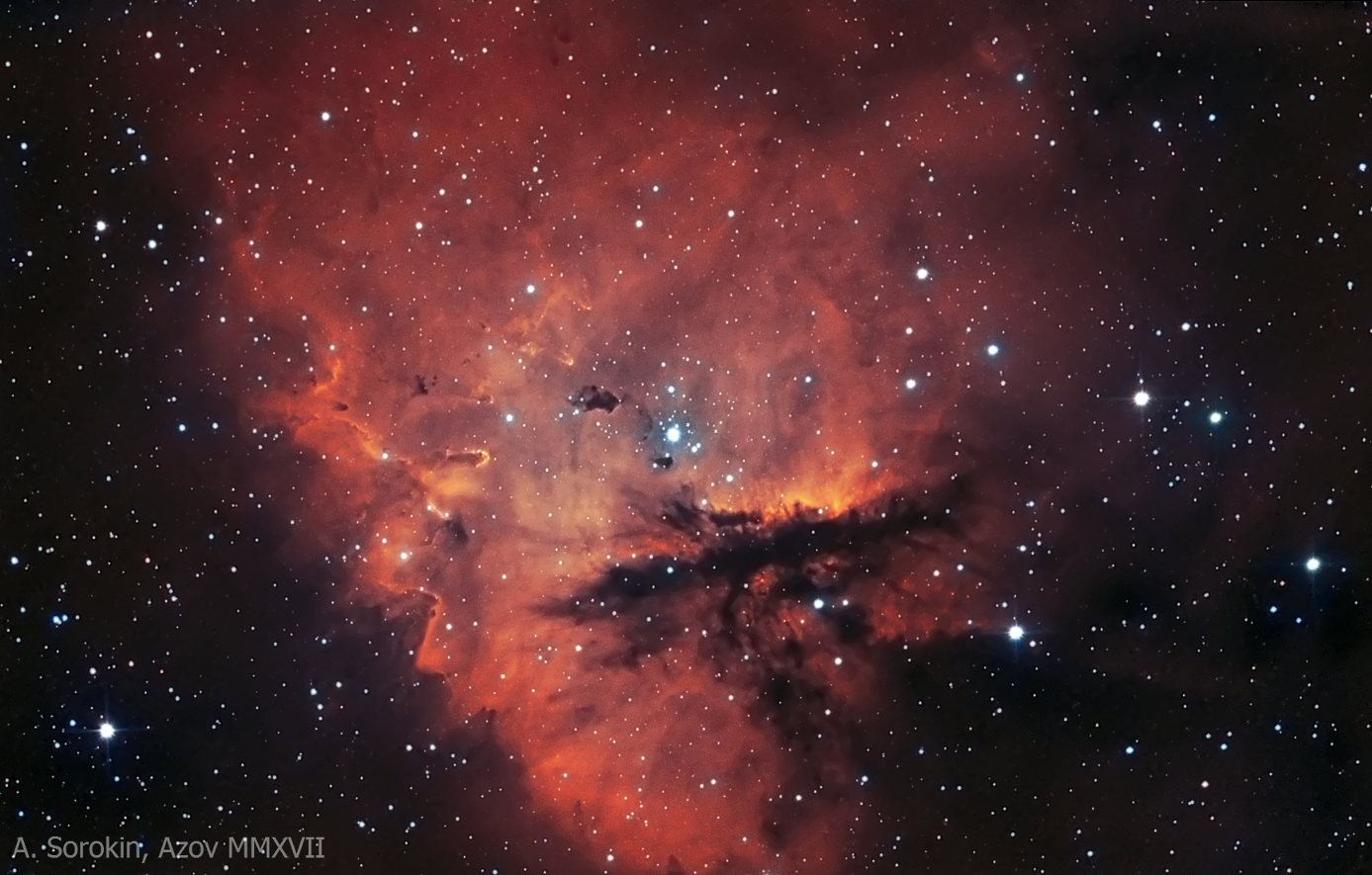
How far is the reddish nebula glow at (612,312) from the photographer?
6.65ft

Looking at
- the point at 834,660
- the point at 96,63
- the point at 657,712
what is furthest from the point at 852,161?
the point at 96,63

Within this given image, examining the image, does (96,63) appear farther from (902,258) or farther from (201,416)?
(902,258)

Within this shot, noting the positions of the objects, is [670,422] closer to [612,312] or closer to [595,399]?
[595,399]

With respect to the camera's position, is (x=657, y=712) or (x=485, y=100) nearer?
(x=485, y=100)

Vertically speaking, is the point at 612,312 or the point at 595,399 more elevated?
the point at 612,312

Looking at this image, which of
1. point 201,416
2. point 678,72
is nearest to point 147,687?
point 201,416

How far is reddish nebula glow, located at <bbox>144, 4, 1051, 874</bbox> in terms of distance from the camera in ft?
6.65

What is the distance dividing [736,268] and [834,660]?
1206mm

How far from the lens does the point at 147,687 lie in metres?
2.13

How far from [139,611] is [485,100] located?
6.00ft

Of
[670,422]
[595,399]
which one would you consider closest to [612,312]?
[595,399]

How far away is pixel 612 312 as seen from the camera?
205cm

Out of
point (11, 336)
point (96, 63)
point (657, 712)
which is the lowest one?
point (657, 712)

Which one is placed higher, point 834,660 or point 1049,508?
point 1049,508
